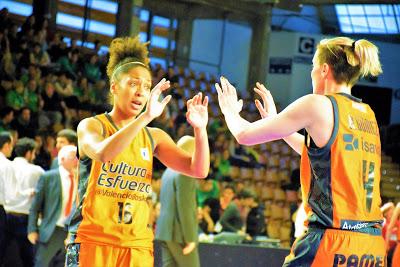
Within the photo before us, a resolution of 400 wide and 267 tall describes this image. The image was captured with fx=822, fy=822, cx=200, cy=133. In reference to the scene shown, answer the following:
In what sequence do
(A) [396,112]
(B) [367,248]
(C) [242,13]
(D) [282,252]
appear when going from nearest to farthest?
(B) [367,248], (D) [282,252], (C) [242,13], (A) [396,112]

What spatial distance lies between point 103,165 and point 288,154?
1499 centimetres

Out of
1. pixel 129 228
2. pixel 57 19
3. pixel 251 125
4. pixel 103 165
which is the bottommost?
pixel 129 228

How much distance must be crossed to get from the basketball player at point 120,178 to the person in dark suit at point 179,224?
3889mm

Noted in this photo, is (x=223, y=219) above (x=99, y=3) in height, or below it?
below

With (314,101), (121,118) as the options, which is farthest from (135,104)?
(314,101)

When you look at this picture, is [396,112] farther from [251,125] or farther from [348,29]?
[251,125]

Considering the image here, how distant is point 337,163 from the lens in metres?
3.73

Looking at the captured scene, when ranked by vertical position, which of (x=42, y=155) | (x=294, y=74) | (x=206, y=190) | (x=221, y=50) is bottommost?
(x=206, y=190)

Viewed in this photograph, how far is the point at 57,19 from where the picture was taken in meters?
17.7

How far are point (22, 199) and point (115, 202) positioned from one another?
4.89 meters

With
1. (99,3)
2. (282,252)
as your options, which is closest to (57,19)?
(99,3)

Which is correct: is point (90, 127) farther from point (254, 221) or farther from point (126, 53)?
point (254, 221)

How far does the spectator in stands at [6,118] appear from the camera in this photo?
39.8 ft

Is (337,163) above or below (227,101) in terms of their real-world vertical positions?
below
